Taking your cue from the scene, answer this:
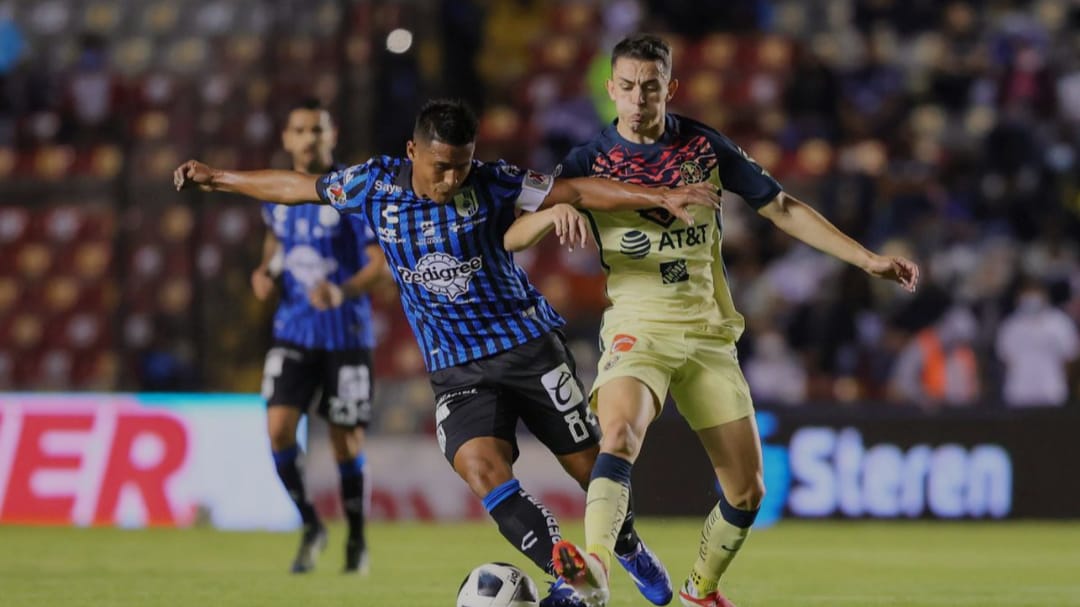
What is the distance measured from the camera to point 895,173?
16750 millimetres

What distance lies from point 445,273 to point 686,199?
37.1 inches

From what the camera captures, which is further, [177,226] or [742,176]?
[177,226]

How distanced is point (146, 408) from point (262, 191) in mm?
6946

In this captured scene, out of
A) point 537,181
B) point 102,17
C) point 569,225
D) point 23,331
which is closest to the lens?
point 569,225

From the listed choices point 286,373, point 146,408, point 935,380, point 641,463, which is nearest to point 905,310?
point 935,380

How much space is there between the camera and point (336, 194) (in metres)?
6.71

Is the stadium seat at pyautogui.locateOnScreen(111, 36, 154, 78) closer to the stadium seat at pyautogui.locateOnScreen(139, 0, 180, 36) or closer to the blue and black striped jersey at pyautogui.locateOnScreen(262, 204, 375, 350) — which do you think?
the stadium seat at pyautogui.locateOnScreen(139, 0, 180, 36)

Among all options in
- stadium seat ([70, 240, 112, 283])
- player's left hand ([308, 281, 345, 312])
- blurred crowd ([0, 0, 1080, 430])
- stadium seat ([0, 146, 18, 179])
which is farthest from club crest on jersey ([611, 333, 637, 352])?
stadium seat ([0, 146, 18, 179])

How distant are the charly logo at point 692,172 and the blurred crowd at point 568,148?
294 inches

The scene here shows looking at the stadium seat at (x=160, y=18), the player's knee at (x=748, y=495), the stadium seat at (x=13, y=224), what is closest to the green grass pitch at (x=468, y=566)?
the player's knee at (x=748, y=495)

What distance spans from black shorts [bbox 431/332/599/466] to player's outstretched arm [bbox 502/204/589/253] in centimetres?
44

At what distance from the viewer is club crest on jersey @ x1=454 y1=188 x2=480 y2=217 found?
21.1 ft

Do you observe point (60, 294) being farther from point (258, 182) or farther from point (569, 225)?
point (569, 225)

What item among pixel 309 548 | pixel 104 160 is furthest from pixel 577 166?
pixel 104 160
